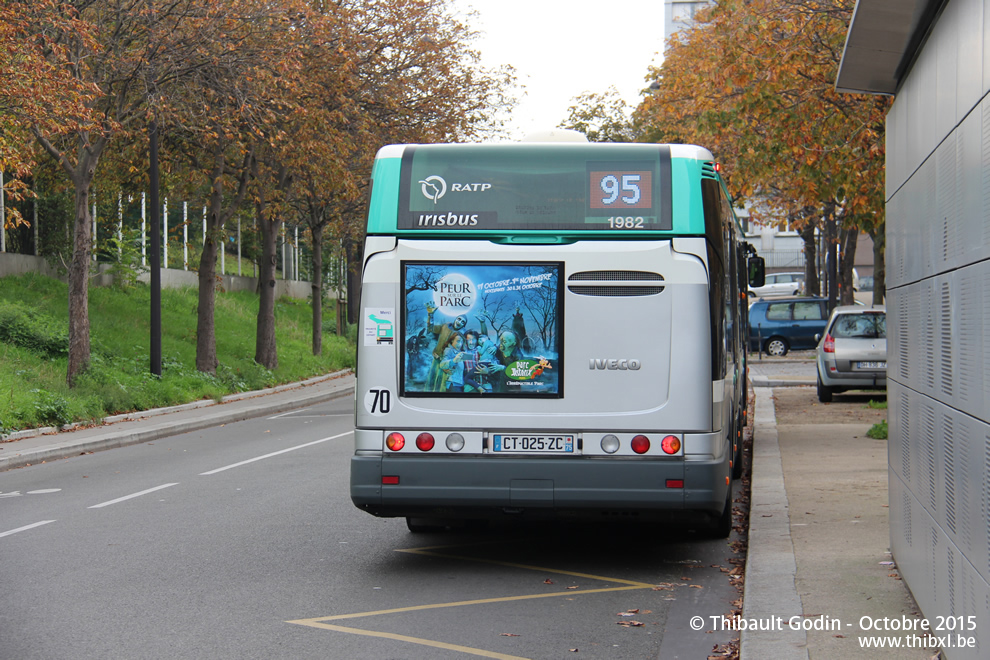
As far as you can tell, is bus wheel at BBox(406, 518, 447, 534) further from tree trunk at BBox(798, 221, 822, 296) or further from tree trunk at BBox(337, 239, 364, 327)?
tree trunk at BBox(337, 239, 364, 327)

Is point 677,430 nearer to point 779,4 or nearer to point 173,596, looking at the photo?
point 173,596

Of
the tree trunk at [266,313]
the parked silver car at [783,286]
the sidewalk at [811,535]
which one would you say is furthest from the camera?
the parked silver car at [783,286]

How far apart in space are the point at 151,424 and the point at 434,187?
1335cm

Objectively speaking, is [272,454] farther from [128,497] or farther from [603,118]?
[603,118]

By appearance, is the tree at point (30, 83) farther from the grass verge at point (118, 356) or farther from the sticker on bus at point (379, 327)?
the sticker on bus at point (379, 327)

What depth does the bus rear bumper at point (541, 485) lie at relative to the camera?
725 cm

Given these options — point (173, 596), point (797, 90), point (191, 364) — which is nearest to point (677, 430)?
point (173, 596)

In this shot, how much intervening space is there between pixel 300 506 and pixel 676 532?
3.60 metres

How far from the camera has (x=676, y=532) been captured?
9.26m

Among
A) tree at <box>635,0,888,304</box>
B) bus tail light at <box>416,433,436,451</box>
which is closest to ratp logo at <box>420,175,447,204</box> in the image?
bus tail light at <box>416,433,436,451</box>

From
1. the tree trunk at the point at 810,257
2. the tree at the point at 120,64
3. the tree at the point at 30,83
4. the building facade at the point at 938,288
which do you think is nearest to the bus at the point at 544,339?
the building facade at the point at 938,288

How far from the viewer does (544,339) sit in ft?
24.6

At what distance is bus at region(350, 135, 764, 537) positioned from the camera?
7.32 metres

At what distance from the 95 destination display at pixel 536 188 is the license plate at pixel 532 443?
4.62 ft
